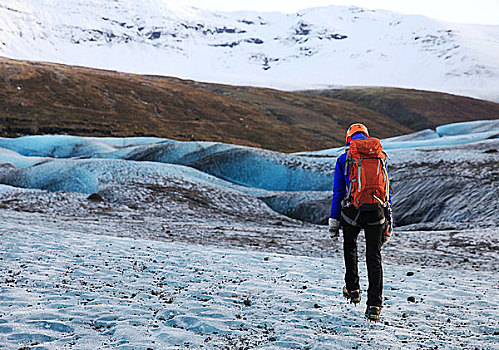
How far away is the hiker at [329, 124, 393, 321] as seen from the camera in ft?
23.2

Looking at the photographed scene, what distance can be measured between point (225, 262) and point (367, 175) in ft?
17.3

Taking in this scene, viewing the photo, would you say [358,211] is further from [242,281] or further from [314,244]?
[314,244]

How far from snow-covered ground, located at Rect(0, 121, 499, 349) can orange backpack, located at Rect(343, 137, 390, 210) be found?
68.0 inches

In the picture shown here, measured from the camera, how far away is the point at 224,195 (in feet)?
86.2

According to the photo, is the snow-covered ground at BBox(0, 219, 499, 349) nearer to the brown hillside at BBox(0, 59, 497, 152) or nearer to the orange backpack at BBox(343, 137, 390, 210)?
the orange backpack at BBox(343, 137, 390, 210)

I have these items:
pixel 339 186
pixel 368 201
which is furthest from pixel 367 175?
pixel 339 186

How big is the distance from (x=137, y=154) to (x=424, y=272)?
89.5 feet

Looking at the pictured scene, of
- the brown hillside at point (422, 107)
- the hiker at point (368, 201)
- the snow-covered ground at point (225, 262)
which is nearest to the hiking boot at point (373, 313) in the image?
the hiker at point (368, 201)

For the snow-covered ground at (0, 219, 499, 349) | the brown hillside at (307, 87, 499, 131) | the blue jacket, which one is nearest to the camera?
the snow-covered ground at (0, 219, 499, 349)

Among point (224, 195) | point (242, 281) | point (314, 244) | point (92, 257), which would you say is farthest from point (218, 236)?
point (224, 195)

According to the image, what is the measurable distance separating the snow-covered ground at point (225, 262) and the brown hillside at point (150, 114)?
45.7m

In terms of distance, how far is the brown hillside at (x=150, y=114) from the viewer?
73350mm

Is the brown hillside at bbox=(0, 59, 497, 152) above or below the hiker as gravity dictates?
above

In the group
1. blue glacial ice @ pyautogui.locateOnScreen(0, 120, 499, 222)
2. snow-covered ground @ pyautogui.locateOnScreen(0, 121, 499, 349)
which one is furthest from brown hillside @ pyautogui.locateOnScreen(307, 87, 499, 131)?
snow-covered ground @ pyautogui.locateOnScreen(0, 121, 499, 349)
